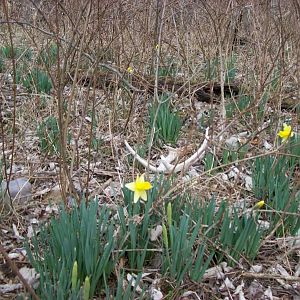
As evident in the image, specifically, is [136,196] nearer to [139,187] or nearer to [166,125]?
[139,187]

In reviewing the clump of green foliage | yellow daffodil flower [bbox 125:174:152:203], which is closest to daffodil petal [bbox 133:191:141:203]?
yellow daffodil flower [bbox 125:174:152:203]

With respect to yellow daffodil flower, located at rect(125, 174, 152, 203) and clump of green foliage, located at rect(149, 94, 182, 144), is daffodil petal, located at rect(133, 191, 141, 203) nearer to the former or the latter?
yellow daffodil flower, located at rect(125, 174, 152, 203)

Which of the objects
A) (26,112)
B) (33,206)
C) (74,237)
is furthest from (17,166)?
(74,237)

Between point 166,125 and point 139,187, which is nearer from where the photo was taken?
point 139,187

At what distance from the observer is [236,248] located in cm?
175

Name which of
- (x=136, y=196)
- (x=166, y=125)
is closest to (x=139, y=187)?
(x=136, y=196)

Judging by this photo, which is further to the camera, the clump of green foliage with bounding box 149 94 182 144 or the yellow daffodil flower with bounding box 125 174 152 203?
the clump of green foliage with bounding box 149 94 182 144

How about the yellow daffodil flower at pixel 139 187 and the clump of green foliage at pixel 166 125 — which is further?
the clump of green foliage at pixel 166 125

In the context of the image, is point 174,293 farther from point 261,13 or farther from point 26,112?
point 261,13

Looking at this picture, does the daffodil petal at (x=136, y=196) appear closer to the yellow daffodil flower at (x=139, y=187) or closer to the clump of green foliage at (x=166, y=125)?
the yellow daffodil flower at (x=139, y=187)

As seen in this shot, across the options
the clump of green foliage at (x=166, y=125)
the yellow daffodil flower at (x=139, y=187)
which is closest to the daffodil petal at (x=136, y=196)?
the yellow daffodil flower at (x=139, y=187)

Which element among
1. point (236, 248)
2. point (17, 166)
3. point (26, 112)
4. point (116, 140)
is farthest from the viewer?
point (26, 112)

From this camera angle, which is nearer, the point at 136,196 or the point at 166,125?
the point at 136,196

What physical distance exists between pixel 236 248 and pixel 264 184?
639 mm
